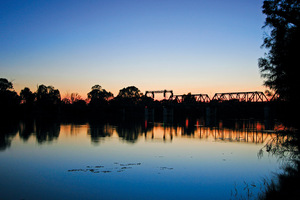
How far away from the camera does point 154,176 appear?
49.0ft

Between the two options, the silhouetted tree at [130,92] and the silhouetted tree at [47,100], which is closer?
the silhouetted tree at [47,100]

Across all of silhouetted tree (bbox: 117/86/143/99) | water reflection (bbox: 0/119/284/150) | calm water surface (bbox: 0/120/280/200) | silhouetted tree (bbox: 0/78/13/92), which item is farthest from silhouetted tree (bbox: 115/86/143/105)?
calm water surface (bbox: 0/120/280/200)

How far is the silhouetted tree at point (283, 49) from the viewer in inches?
485

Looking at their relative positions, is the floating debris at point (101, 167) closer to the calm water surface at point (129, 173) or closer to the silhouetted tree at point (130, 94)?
the calm water surface at point (129, 173)

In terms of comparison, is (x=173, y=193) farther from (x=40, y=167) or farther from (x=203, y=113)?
(x=203, y=113)

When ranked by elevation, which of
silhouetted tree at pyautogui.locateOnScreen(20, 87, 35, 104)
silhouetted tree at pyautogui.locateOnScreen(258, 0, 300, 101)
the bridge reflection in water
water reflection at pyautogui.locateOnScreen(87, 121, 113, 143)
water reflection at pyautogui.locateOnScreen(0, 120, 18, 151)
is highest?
silhouetted tree at pyautogui.locateOnScreen(20, 87, 35, 104)

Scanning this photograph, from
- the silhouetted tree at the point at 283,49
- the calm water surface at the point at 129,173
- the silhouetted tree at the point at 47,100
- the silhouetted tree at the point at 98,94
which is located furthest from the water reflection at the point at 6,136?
the silhouetted tree at the point at 98,94

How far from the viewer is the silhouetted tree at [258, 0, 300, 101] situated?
40.4 ft

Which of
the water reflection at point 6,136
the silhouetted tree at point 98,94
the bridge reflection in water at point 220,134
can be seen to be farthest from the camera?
the silhouetted tree at point 98,94

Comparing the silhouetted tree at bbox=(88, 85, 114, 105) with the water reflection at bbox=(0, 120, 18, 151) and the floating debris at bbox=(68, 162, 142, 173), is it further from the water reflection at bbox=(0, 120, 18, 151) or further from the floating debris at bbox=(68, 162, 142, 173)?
the floating debris at bbox=(68, 162, 142, 173)

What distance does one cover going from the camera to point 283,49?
13039 mm

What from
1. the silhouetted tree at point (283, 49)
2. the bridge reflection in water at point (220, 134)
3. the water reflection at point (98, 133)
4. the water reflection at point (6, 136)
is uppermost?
the silhouetted tree at point (283, 49)

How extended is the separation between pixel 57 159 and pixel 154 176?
8518 millimetres

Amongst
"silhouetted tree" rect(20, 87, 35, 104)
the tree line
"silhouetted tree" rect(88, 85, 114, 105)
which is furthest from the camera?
"silhouetted tree" rect(88, 85, 114, 105)
